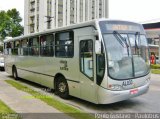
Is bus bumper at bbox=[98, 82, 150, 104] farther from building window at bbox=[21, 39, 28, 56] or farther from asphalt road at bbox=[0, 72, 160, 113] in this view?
building window at bbox=[21, 39, 28, 56]

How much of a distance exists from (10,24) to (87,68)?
71.5m

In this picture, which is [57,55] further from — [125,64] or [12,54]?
[12,54]

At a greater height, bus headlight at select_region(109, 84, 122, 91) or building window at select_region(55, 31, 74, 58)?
building window at select_region(55, 31, 74, 58)

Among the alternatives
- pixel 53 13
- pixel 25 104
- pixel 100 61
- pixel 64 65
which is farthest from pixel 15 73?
pixel 53 13

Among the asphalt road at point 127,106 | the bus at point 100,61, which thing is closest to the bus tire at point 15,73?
the bus at point 100,61

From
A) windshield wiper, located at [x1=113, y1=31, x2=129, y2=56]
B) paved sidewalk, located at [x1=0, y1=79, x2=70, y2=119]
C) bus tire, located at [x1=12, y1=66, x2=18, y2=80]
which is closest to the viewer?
paved sidewalk, located at [x1=0, y1=79, x2=70, y2=119]

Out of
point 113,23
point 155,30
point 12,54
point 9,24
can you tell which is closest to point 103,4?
point 9,24

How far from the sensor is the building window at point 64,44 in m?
9.88

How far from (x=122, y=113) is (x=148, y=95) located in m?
3.18

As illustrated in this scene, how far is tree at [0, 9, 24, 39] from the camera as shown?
74.2 m

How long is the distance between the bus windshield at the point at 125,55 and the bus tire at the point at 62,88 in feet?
8.73

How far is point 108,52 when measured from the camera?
8195mm

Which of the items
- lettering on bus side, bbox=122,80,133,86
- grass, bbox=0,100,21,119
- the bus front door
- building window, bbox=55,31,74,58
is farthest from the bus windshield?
grass, bbox=0,100,21,119

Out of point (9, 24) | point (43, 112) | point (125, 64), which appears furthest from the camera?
point (9, 24)
